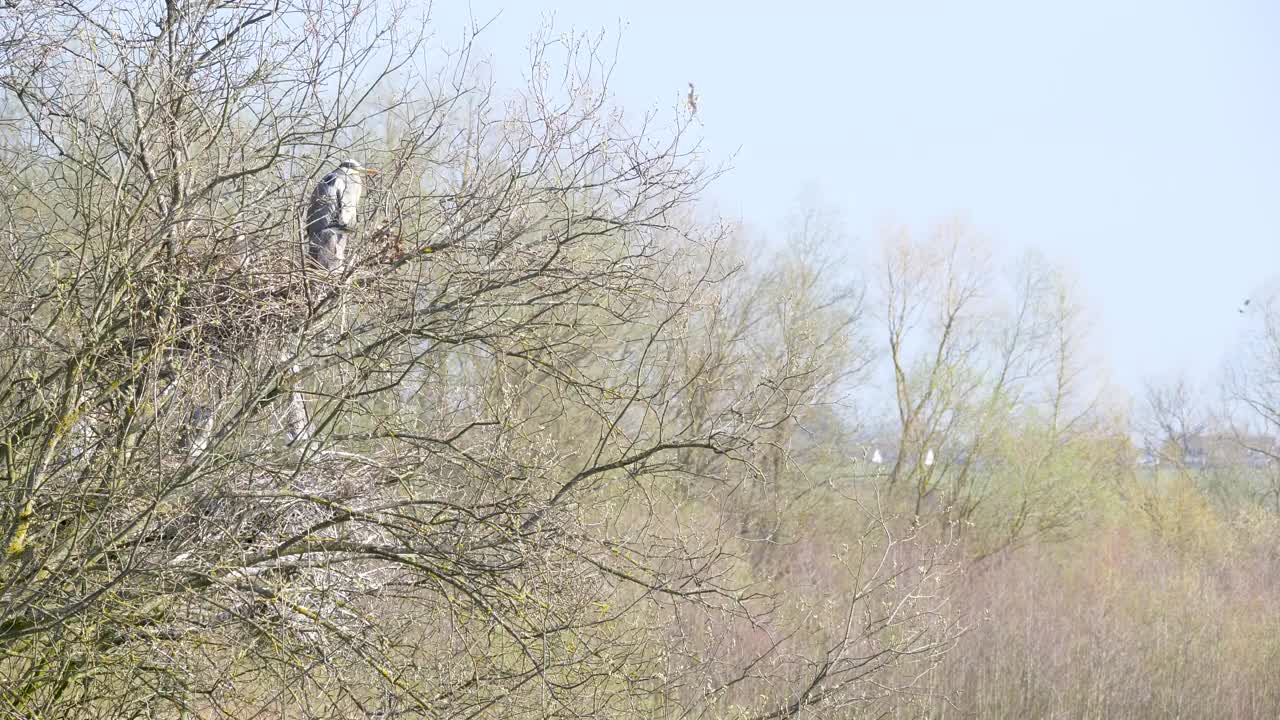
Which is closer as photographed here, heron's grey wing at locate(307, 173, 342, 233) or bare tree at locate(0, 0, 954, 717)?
bare tree at locate(0, 0, 954, 717)

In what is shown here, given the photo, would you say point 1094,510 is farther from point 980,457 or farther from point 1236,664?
point 1236,664

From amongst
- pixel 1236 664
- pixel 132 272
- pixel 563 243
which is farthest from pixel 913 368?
pixel 132 272

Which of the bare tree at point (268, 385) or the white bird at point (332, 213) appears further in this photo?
the white bird at point (332, 213)

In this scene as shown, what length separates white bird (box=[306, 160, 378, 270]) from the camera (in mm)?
5555

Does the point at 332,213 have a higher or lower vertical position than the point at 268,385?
higher

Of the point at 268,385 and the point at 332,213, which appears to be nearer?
the point at 268,385

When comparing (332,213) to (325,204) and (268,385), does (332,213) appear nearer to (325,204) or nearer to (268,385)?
(325,204)

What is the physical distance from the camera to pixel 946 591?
1694 cm

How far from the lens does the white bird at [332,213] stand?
5555mm

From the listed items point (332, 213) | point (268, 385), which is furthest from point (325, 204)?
point (268, 385)

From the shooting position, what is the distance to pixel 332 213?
5559 mm

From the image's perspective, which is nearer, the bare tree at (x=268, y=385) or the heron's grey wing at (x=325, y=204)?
the bare tree at (x=268, y=385)

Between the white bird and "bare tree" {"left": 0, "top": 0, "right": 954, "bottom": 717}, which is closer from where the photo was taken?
"bare tree" {"left": 0, "top": 0, "right": 954, "bottom": 717}

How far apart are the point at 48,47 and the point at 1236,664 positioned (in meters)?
14.8
